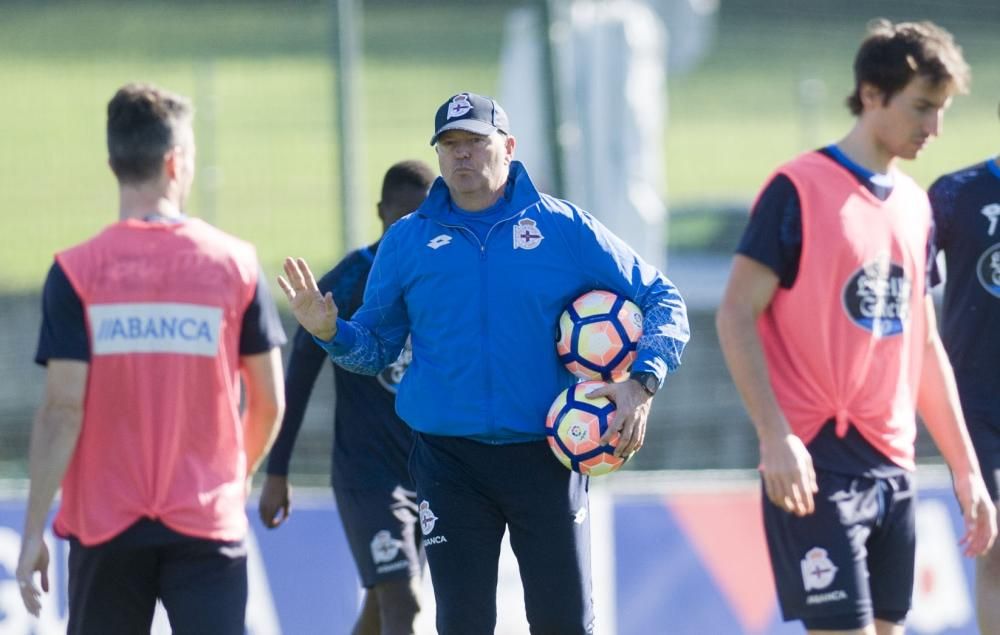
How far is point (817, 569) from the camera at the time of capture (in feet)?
15.4

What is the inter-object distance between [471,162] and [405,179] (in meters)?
1.30

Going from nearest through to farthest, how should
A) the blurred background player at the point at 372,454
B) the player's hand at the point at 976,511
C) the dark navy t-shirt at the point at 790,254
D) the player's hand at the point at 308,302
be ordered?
the player's hand at the point at 308,302
the dark navy t-shirt at the point at 790,254
the player's hand at the point at 976,511
the blurred background player at the point at 372,454

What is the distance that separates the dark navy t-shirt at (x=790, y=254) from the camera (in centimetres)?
468

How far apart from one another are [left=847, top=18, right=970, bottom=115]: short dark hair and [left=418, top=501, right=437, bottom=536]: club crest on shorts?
74.0 inches

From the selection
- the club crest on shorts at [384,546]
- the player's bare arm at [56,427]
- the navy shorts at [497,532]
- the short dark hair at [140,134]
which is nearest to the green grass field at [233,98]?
the club crest on shorts at [384,546]

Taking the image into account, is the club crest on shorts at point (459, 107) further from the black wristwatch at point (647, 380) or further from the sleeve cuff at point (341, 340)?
the black wristwatch at point (647, 380)

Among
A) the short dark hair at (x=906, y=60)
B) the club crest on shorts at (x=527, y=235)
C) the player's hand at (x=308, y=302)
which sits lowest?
the player's hand at (x=308, y=302)

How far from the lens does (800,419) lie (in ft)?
15.7

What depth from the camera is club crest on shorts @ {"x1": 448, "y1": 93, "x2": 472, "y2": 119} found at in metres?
4.80

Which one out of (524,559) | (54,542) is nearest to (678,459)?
(54,542)

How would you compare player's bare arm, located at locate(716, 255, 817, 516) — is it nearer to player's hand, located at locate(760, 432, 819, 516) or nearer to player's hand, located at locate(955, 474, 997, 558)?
player's hand, located at locate(760, 432, 819, 516)

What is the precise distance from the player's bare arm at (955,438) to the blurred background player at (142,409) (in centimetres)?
219

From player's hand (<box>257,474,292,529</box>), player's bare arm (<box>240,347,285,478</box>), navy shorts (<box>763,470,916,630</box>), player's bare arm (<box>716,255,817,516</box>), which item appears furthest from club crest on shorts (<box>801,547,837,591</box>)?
player's hand (<box>257,474,292,529</box>)

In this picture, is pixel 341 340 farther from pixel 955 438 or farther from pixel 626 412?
pixel 955 438
